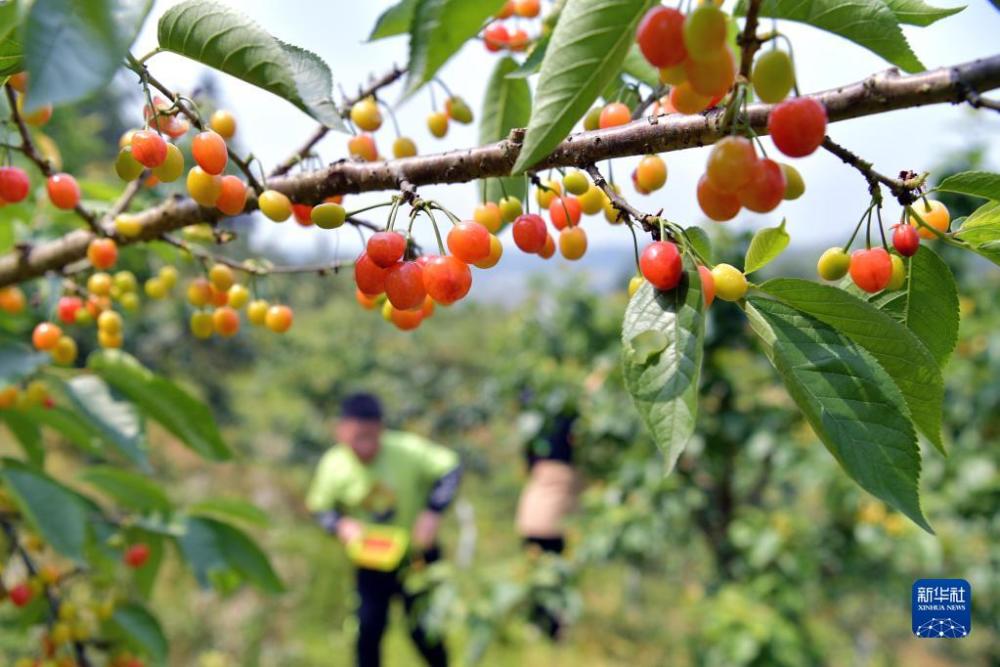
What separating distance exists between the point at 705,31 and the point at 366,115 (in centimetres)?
67

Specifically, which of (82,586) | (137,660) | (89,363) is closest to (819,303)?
(89,363)

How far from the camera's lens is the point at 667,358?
24.4 inches

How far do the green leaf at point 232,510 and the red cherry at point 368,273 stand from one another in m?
0.93

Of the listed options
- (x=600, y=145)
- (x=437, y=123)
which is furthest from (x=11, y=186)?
(x=600, y=145)

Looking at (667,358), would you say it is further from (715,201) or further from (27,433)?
(27,433)

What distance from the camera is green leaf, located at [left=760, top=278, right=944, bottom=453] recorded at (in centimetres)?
62

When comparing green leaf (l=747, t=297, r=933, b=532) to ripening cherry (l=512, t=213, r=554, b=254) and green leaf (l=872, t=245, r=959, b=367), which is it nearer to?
green leaf (l=872, t=245, r=959, b=367)

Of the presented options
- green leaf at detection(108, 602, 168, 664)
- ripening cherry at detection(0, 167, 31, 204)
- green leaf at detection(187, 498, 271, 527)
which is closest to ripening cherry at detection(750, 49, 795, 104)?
ripening cherry at detection(0, 167, 31, 204)

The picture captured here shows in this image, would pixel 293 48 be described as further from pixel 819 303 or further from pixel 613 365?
pixel 613 365

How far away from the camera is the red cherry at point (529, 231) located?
0.82m

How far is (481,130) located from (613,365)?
315 cm

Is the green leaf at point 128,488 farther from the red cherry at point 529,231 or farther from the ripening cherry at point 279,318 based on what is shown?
the red cherry at point 529,231

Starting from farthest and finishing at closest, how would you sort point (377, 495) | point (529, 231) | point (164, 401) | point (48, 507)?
point (377, 495) < point (164, 401) < point (48, 507) < point (529, 231)

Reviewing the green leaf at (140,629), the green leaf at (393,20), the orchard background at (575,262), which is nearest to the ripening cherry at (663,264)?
the orchard background at (575,262)
